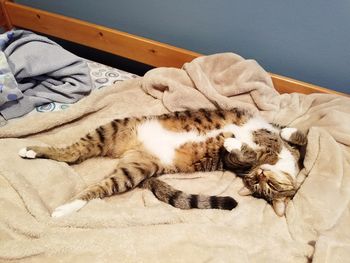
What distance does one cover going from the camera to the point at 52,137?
1.50 metres

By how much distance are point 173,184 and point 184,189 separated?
0.06 m

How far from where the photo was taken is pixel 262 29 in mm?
1646

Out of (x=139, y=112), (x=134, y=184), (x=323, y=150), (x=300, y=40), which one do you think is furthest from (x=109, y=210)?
(x=300, y=40)

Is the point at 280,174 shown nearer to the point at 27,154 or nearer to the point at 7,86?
the point at 27,154

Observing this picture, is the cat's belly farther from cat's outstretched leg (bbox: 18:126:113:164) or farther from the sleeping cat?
cat's outstretched leg (bbox: 18:126:113:164)

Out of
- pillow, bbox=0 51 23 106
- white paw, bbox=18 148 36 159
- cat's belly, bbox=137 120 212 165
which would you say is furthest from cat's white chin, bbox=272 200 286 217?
pillow, bbox=0 51 23 106

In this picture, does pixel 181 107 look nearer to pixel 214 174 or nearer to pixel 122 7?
pixel 214 174

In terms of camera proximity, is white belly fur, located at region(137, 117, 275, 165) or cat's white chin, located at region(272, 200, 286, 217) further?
white belly fur, located at region(137, 117, 275, 165)

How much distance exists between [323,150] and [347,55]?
0.53 meters

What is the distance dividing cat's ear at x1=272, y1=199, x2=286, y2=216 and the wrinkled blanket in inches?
43.3

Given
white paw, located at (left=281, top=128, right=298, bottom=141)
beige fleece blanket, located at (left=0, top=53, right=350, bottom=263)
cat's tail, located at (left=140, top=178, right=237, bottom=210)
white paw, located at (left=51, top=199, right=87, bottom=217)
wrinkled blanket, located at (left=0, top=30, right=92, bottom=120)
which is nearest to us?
beige fleece blanket, located at (left=0, top=53, right=350, bottom=263)

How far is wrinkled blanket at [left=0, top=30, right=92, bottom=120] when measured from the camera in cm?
158

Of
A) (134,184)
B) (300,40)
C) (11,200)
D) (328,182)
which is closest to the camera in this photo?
(11,200)

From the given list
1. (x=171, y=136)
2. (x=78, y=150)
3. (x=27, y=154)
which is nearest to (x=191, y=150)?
(x=171, y=136)
